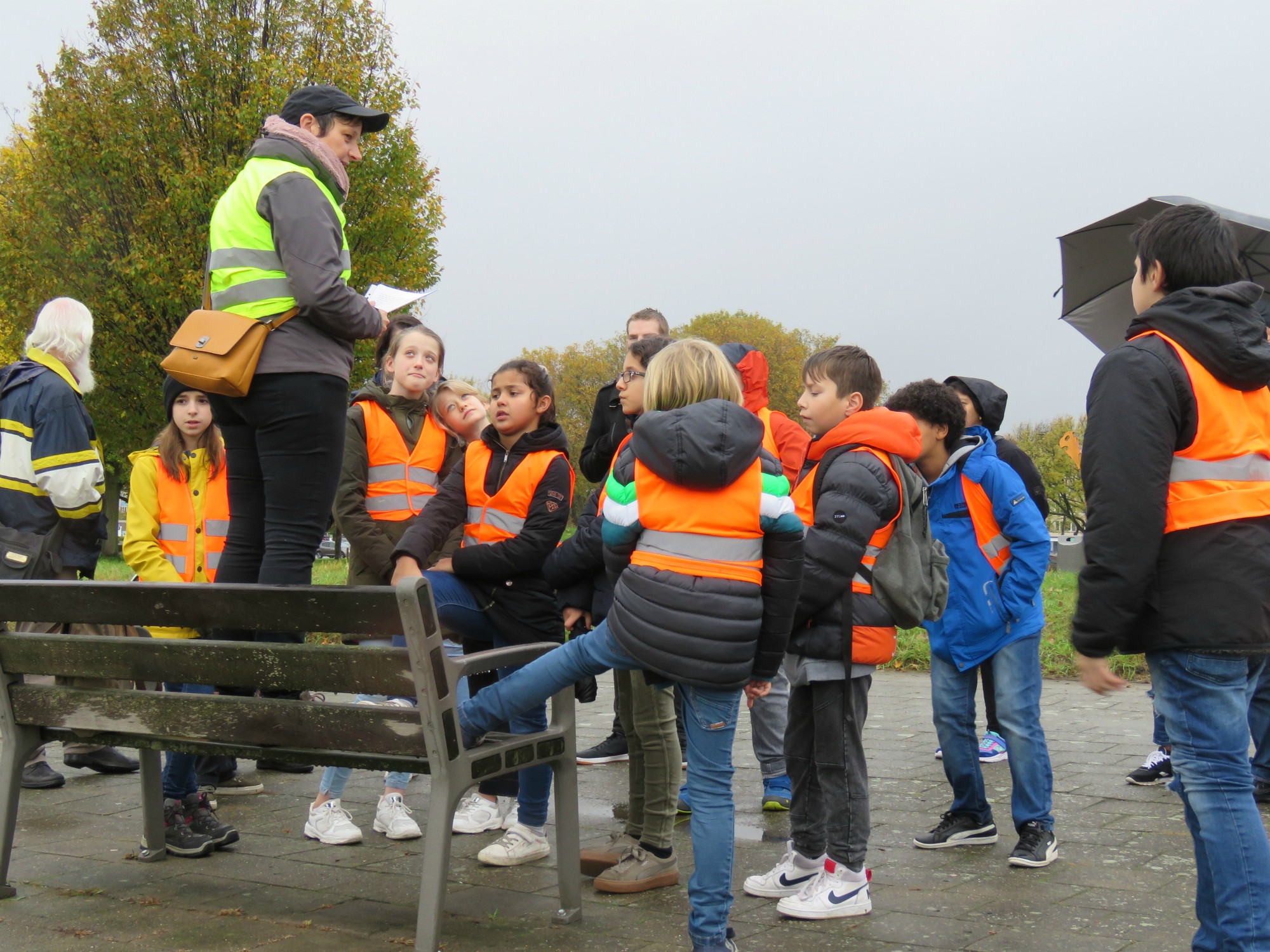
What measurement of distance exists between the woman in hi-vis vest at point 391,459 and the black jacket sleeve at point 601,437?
884 millimetres

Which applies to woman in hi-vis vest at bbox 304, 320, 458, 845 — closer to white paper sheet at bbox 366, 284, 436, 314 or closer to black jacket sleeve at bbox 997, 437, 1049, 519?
white paper sheet at bbox 366, 284, 436, 314

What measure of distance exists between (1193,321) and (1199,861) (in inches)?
58.2

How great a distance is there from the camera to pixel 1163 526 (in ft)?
10.4

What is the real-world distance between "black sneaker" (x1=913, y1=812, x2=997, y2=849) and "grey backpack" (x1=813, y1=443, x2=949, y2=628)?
90 cm

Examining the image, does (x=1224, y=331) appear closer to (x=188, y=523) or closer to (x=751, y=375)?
(x=751, y=375)

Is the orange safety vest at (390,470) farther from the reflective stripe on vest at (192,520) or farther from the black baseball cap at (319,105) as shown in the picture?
the black baseball cap at (319,105)

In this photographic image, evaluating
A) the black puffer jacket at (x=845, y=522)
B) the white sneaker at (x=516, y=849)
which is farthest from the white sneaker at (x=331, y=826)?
the black puffer jacket at (x=845, y=522)

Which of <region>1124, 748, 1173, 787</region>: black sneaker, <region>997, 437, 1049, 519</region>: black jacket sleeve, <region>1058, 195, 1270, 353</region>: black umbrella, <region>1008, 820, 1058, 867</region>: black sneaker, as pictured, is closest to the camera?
<region>1008, 820, 1058, 867</region>: black sneaker

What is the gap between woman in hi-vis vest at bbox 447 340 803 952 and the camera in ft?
11.6

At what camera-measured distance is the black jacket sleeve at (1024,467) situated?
6.49m

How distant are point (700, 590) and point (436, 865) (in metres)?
1.09

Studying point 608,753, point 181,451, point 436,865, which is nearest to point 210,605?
point 436,865

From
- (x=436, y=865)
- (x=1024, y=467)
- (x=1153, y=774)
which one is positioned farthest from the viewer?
(x=1024, y=467)

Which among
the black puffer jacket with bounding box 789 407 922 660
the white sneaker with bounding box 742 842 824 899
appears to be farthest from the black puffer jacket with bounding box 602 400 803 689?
the white sneaker with bounding box 742 842 824 899
